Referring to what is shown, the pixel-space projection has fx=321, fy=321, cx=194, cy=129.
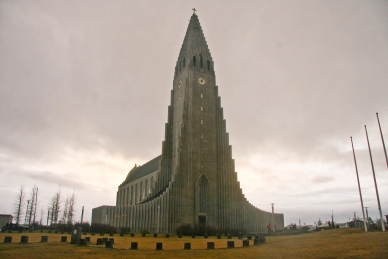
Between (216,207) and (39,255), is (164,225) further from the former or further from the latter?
(39,255)

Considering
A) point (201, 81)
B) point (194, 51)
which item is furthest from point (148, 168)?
point (194, 51)

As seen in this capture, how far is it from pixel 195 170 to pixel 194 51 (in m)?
28.2

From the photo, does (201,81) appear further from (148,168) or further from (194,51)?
(148,168)

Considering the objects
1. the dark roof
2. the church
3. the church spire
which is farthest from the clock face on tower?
the dark roof

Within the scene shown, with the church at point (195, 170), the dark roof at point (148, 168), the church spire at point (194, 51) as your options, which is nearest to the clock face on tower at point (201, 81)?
the church at point (195, 170)

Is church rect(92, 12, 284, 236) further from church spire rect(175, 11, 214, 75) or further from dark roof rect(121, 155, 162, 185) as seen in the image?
dark roof rect(121, 155, 162, 185)

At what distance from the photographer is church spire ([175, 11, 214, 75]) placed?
241 ft

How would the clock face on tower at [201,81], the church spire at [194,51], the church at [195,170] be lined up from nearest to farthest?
1. the church at [195,170]
2. the clock face on tower at [201,81]
3. the church spire at [194,51]

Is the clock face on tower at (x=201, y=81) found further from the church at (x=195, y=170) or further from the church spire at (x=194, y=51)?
the church spire at (x=194, y=51)

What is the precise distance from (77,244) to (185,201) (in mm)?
36362

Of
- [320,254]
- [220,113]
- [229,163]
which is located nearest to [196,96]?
[220,113]

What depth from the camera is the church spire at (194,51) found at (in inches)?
2889

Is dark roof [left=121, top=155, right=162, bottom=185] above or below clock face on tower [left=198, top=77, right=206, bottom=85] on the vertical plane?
below

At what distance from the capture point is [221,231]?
59469mm
